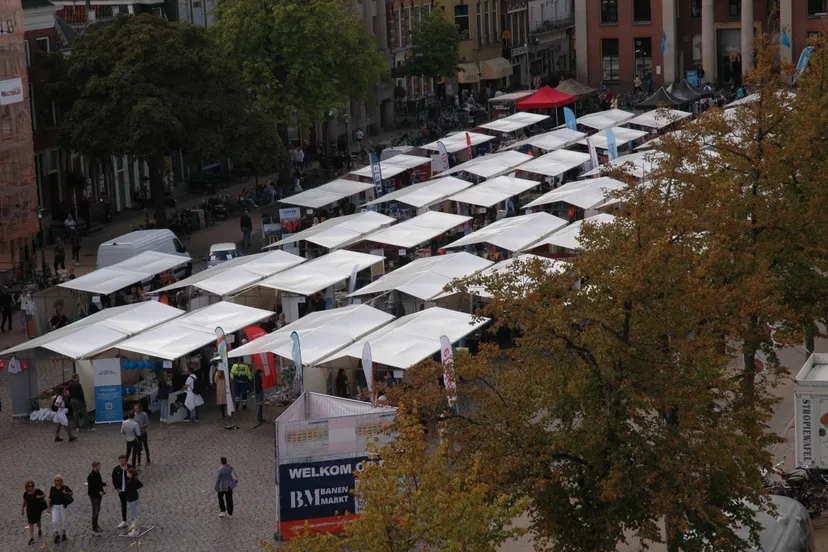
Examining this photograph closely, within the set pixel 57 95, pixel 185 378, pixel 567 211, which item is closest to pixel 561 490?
pixel 185 378

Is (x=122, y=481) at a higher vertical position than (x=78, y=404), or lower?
higher

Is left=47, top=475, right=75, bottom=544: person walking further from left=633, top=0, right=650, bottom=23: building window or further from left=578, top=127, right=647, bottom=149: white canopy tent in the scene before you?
left=633, top=0, right=650, bottom=23: building window

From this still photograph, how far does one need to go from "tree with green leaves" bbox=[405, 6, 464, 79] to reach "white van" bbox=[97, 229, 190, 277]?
41889mm

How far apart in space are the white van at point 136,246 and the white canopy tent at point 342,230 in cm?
361

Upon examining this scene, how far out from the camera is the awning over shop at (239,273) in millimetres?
38469

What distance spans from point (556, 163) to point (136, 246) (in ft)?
60.3

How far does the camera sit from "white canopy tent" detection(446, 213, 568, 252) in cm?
4134

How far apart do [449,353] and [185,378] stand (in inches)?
336

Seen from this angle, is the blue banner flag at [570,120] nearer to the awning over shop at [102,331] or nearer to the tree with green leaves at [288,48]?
the tree with green leaves at [288,48]

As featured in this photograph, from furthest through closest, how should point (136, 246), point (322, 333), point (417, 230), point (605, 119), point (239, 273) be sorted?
point (605, 119) → point (136, 246) → point (417, 230) → point (239, 273) → point (322, 333)

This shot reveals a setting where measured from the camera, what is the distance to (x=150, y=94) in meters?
52.8

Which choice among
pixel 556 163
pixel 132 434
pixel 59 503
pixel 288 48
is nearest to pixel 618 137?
pixel 556 163

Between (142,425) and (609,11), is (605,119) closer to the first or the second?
(609,11)

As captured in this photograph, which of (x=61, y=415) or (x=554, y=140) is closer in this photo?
(x=61, y=415)
